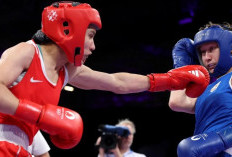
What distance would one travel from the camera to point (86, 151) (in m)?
9.16

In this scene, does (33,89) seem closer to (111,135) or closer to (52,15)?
(52,15)

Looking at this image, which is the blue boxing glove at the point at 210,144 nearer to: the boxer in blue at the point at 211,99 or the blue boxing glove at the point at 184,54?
the boxer in blue at the point at 211,99

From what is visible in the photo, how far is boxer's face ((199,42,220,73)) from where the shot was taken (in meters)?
2.48

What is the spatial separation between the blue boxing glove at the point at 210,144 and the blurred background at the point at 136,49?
9.08 ft

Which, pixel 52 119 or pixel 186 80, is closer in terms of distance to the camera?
pixel 52 119

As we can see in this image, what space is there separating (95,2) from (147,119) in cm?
424

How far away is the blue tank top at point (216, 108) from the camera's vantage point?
7.20 ft

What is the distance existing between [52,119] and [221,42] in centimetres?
143

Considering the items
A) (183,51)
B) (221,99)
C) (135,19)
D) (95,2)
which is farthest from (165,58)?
(221,99)

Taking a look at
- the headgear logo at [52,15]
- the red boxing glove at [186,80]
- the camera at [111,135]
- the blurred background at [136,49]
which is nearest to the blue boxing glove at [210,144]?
the red boxing glove at [186,80]

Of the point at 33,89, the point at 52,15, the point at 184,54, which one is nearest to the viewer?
the point at 33,89

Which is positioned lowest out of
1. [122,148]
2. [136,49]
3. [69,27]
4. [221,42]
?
[122,148]

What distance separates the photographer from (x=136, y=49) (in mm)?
6641

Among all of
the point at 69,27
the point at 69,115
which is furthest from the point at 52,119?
the point at 69,27
